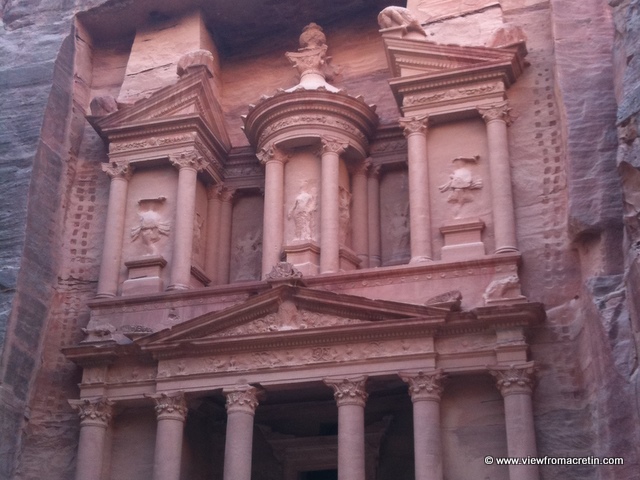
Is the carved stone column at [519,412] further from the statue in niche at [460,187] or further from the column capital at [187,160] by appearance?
the column capital at [187,160]

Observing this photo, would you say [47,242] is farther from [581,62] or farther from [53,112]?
[581,62]

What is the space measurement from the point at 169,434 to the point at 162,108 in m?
6.44

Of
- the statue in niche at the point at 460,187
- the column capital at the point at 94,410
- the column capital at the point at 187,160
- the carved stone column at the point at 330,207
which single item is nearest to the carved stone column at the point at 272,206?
the carved stone column at the point at 330,207

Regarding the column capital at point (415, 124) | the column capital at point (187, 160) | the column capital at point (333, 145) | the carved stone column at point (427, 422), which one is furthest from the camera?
the column capital at point (187, 160)

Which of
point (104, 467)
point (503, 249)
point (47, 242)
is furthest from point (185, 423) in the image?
point (503, 249)

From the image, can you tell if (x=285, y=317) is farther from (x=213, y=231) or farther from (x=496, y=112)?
(x=496, y=112)

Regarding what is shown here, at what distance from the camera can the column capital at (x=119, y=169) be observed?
1741 centimetres

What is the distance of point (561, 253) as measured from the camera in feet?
47.3

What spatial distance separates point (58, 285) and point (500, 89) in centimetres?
842

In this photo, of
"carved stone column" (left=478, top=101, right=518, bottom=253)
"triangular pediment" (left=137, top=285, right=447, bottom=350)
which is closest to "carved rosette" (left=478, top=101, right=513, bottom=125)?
"carved stone column" (left=478, top=101, right=518, bottom=253)

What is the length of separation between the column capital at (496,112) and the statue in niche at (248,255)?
484 cm

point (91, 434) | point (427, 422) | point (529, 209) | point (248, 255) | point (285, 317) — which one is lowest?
point (427, 422)

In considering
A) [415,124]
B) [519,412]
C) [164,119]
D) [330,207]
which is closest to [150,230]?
[164,119]

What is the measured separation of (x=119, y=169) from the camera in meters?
17.4
